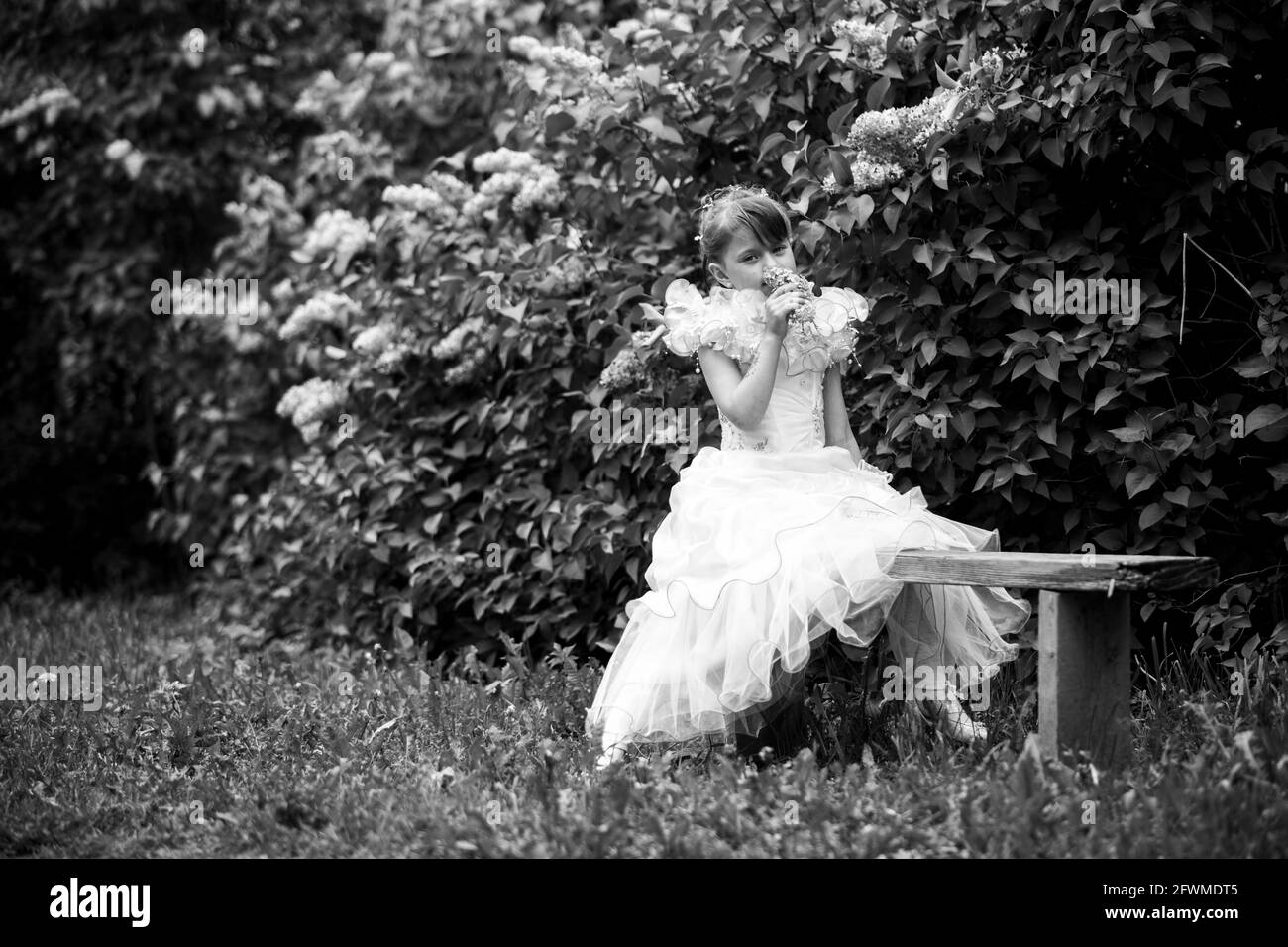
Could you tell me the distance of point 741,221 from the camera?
11.4 ft

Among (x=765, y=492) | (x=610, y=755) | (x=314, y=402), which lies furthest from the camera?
(x=314, y=402)

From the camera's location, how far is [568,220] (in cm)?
490

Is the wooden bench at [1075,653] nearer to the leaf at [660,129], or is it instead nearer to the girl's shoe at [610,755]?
the girl's shoe at [610,755]

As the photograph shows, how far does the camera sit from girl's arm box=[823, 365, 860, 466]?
3672 millimetres

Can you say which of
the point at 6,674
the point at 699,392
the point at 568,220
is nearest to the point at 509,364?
the point at 568,220

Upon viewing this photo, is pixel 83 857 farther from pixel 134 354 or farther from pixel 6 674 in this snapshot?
pixel 134 354

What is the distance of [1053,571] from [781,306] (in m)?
1.03

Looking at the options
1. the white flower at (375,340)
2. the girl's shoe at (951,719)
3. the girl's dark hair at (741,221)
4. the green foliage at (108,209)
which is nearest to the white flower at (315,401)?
the white flower at (375,340)

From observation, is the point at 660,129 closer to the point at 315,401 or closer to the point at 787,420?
the point at 787,420

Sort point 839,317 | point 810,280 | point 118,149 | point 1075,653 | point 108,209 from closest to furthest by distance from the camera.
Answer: point 1075,653
point 839,317
point 810,280
point 118,149
point 108,209

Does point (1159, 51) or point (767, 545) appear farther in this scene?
point (1159, 51)

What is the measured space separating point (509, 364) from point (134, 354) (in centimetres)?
380

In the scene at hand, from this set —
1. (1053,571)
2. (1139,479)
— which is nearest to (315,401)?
(1139,479)

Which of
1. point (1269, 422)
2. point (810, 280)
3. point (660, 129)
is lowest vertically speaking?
point (1269, 422)
